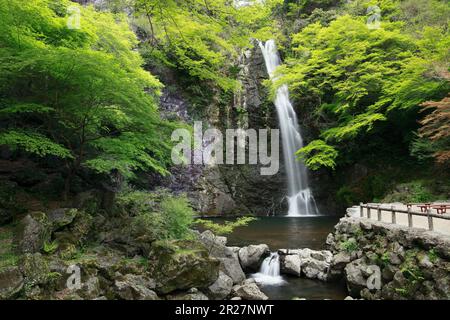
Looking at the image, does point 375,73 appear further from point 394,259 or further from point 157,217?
point 157,217

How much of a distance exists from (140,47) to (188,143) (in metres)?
13.6

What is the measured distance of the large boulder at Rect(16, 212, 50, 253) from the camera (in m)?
5.87

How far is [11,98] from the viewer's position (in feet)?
21.4

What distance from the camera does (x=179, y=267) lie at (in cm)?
633

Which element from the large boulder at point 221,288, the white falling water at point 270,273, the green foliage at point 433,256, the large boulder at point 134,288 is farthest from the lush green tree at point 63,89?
the green foliage at point 433,256

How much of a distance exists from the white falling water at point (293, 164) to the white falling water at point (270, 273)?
11380 mm

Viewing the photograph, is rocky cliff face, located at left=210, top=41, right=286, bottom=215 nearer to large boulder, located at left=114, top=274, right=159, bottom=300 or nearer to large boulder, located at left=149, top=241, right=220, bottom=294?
large boulder, located at left=149, top=241, right=220, bottom=294

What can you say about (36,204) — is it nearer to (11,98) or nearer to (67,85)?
(11,98)

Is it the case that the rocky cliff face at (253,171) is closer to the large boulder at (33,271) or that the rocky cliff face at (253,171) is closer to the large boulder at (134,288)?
the large boulder at (134,288)

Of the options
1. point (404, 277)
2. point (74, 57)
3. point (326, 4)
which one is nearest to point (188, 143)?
point (74, 57)

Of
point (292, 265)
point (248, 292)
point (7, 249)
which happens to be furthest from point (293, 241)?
point (7, 249)

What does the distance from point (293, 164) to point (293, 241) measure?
35.0ft

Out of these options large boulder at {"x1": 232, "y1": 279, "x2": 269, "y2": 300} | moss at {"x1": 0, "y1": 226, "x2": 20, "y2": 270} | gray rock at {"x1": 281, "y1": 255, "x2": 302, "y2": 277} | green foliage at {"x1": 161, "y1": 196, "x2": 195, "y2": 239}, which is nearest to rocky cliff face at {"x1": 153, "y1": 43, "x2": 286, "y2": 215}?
gray rock at {"x1": 281, "y1": 255, "x2": 302, "y2": 277}

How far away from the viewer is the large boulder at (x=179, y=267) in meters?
6.24
